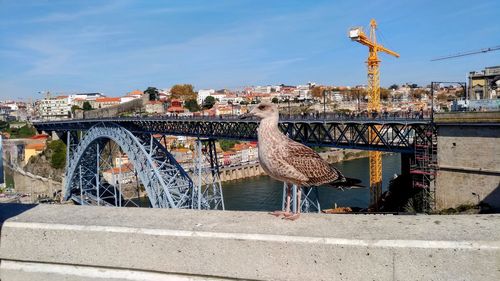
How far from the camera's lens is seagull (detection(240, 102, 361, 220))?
241 centimetres

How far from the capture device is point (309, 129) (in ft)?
57.2

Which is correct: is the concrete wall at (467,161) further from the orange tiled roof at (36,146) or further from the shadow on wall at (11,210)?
the orange tiled roof at (36,146)

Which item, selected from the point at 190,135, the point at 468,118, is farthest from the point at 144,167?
the point at 468,118

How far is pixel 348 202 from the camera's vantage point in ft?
87.0

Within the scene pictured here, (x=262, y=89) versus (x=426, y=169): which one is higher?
(x=262, y=89)

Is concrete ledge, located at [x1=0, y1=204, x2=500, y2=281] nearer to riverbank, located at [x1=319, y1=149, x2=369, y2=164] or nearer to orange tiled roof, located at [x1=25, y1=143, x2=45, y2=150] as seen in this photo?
riverbank, located at [x1=319, y1=149, x2=369, y2=164]

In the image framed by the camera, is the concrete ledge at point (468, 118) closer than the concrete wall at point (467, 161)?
Yes

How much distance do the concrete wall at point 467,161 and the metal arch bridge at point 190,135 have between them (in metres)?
0.72

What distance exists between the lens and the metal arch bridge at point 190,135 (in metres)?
15.5

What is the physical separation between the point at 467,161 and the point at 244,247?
13.5m

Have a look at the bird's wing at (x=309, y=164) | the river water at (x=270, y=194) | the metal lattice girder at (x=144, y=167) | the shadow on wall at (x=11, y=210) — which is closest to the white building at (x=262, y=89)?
the river water at (x=270, y=194)

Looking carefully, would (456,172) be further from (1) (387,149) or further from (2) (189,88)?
(2) (189,88)

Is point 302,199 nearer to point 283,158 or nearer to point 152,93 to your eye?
point 283,158

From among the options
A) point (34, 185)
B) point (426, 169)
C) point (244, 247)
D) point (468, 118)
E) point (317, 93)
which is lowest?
point (34, 185)
